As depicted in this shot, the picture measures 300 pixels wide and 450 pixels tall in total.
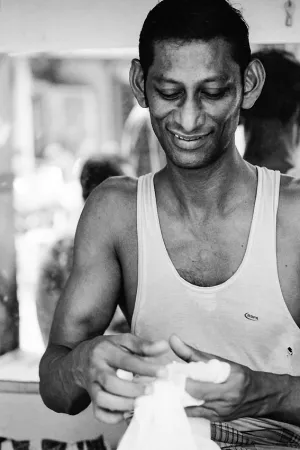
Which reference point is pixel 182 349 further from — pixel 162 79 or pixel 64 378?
pixel 162 79

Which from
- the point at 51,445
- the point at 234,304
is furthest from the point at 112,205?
the point at 51,445

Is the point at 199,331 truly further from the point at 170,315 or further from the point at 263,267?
the point at 263,267

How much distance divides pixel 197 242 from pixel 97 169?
88 centimetres

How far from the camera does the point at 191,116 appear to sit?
196 centimetres

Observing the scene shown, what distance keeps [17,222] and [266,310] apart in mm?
1309

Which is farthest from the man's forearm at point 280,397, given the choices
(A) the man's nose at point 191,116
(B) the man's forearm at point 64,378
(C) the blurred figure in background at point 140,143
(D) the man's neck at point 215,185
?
(C) the blurred figure in background at point 140,143

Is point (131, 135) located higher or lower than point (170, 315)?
higher

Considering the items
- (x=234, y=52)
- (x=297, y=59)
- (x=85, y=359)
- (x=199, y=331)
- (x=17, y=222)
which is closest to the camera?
(x=85, y=359)

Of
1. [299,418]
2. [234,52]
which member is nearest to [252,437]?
[299,418]

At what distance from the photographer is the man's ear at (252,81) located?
6.89 feet

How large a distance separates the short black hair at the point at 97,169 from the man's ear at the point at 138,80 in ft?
2.54

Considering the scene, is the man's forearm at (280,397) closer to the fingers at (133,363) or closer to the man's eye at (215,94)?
the fingers at (133,363)

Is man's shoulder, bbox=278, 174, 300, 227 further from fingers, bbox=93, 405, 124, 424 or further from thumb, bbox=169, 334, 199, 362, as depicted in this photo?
fingers, bbox=93, 405, 124, 424

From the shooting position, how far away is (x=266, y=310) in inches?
82.5
